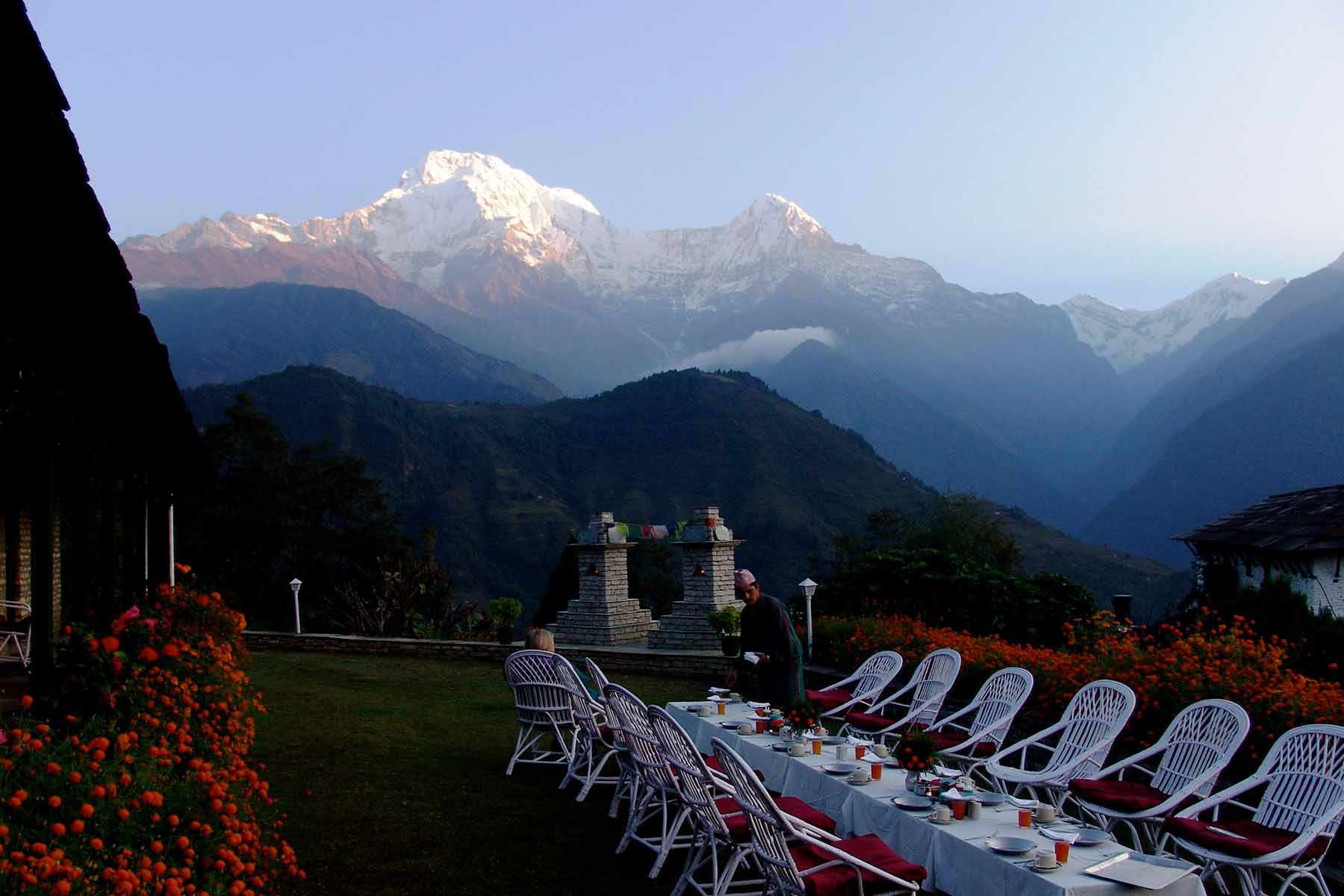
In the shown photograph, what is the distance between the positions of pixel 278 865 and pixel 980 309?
190917 mm

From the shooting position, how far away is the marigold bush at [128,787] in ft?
10.1

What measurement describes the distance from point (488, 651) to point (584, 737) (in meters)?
8.49

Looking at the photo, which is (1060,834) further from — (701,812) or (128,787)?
(128,787)

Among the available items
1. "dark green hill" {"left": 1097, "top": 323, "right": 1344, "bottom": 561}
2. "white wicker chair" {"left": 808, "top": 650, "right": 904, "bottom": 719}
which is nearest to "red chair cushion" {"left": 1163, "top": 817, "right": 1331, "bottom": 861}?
"white wicker chair" {"left": 808, "top": 650, "right": 904, "bottom": 719}

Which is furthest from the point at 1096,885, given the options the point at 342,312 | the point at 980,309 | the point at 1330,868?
the point at 980,309

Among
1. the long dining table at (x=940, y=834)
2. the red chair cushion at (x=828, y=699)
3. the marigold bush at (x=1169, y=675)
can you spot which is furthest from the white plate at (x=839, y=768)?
the red chair cushion at (x=828, y=699)

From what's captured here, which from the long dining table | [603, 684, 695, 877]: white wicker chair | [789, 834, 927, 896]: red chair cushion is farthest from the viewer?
[603, 684, 695, 877]: white wicker chair

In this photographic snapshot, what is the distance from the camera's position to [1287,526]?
18.2 meters

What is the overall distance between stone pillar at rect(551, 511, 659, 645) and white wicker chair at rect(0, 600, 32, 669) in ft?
24.3

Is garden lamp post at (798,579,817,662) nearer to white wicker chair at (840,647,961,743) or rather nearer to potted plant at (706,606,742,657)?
potted plant at (706,606,742,657)

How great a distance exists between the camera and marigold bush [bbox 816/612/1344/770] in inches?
262

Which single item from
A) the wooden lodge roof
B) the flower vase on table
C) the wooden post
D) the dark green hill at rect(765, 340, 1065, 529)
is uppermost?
the dark green hill at rect(765, 340, 1065, 529)

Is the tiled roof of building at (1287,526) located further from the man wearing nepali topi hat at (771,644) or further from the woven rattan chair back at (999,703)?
the man wearing nepali topi hat at (771,644)

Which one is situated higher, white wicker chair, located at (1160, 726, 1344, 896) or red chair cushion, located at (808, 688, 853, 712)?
white wicker chair, located at (1160, 726, 1344, 896)
